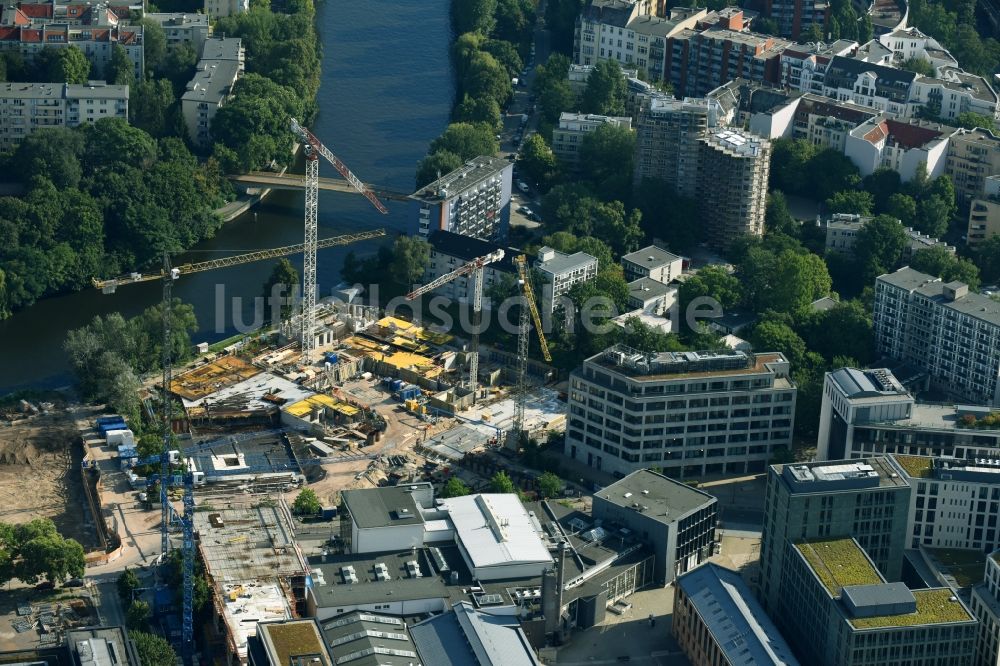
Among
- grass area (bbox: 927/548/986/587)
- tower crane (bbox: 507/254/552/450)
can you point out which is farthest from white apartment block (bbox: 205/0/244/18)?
grass area (bbox: 927/548/986/587)

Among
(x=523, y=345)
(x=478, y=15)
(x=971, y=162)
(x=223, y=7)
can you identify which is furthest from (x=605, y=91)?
(x=523, y=345)

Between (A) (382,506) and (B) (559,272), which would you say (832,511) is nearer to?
(A) (382,506)

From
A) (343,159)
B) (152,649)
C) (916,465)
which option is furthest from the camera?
(343,159)

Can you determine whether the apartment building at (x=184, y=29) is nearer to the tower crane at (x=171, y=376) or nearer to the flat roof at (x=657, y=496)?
the tower crane at (x=171, y=376)

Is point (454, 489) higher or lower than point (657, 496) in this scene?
lower

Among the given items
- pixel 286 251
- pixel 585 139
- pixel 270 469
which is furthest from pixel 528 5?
pixel 270 469

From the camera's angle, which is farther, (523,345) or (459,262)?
(459,262)
